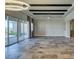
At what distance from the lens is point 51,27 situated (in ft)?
86.0

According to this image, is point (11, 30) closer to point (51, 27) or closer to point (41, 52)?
point (41, 52)

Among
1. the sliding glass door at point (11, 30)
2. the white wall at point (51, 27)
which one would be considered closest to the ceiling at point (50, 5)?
the sliding glass door at point (11, 30)

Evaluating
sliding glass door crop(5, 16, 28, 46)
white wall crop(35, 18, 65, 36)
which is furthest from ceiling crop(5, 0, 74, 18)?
white wall crop(35, 18, 65, 36)

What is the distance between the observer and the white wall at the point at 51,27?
25984 mm

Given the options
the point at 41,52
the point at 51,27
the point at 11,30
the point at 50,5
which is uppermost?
the point at 50,5

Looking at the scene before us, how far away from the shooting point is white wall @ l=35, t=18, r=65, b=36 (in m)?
26.0

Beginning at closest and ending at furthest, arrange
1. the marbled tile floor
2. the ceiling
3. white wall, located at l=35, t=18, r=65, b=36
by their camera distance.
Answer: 1. the marbled tile floor
2. the ceiling
3. white wall, located at l=35, t=18, r=65, b=36

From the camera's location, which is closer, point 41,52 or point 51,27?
point 41,52

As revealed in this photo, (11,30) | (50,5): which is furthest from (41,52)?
(50,5)

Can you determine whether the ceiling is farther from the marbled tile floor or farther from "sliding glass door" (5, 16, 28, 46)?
the marbled tile floor
